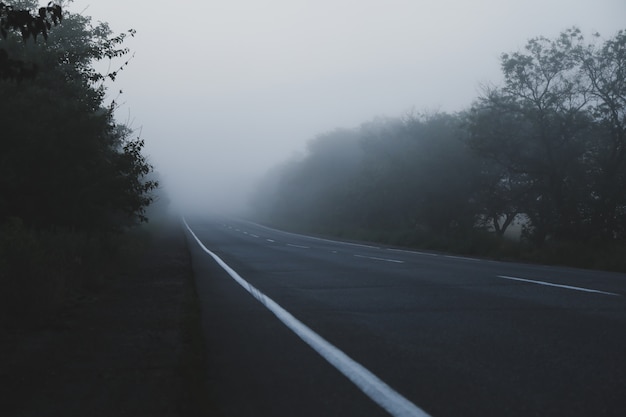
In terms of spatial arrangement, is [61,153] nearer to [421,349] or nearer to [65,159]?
[65,159]

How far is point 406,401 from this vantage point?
4273 millimetres

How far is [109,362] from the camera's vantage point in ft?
18.2

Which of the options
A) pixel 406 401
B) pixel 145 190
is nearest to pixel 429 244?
pixel 145 190

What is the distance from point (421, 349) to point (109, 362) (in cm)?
291

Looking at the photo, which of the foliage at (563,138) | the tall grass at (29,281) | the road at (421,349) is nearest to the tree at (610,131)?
the foliage at (563,138)

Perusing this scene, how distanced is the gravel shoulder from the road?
0.96 feet

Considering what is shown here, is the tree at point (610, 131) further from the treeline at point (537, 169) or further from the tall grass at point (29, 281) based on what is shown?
the tall grass at point (29, 281)

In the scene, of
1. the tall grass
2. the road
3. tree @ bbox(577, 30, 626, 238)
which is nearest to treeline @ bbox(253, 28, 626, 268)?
tree @ bbox(577, 30, 626, 238)

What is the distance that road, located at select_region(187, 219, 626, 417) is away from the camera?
428 cm

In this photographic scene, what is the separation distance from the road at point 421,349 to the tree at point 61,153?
477 cm

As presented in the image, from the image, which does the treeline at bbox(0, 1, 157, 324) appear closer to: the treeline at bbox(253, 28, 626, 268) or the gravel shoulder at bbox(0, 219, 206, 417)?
the gravel shoulder at bbox(0, 219, 206, 417)

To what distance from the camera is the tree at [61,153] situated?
1305cm

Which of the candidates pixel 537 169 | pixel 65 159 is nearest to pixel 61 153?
pixel 65 159

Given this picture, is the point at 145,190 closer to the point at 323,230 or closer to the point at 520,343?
the point at 520,343
